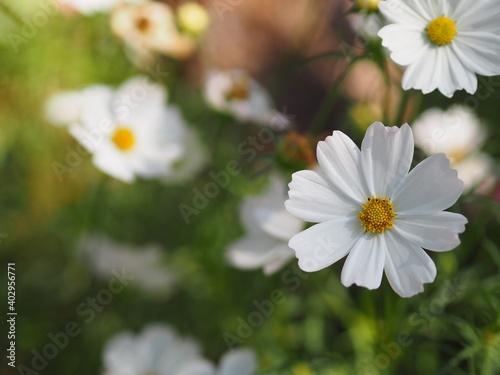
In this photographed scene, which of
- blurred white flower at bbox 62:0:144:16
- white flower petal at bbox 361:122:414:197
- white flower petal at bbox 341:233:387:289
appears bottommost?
white flower petal at bbox 341:233:387:289

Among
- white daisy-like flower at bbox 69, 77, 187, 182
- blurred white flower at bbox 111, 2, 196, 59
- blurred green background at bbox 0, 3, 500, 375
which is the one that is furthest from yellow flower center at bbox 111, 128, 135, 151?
blurred white flower at bbox 111, 2, 196, 59

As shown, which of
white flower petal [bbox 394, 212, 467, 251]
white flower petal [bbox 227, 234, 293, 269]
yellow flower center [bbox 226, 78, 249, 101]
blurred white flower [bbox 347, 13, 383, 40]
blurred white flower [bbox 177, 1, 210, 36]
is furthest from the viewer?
blurred white flower [bbox 177, 1, 210, 36]

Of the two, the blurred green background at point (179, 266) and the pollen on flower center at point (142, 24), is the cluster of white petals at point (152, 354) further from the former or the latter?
the pollen on flower center at point (142, 24)

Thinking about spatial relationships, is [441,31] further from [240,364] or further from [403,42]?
[240,364]

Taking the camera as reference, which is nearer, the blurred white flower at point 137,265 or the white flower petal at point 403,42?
the white flower petal at point 403,42

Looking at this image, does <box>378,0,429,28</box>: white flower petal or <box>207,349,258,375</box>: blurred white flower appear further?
<box>207,349,258,375</box>: blurred white flower

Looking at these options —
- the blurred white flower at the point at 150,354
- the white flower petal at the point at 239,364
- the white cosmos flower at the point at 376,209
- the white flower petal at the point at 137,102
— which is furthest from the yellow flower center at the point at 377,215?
the white flower petal at the point at 137,102

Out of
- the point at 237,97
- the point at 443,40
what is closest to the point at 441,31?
the point at 443,40

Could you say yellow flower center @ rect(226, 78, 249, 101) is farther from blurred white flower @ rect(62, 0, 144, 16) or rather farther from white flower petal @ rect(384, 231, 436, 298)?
white flower petal @ rect(384, 231, 436, 298)

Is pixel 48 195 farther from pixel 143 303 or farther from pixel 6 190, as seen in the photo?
pixel 143 303
